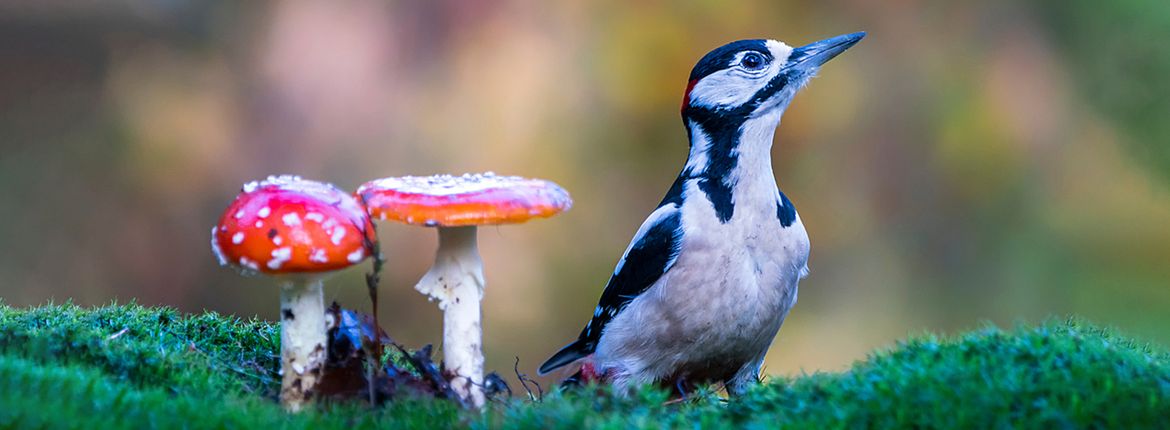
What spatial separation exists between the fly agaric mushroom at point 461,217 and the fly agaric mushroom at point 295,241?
125 millimetres

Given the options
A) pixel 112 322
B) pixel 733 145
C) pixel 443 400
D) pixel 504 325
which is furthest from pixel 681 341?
pixel 504 325

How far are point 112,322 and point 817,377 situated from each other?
247cm

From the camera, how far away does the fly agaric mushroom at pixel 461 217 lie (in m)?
2.89

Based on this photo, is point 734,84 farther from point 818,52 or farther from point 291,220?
point 291,220

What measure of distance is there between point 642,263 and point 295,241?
57.6 inches

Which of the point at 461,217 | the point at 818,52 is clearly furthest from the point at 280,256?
the point at 818,52

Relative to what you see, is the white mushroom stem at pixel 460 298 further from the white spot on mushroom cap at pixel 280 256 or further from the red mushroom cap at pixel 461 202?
the white spot on mushroom cap at pixel 280 256

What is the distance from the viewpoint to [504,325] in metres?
7.03

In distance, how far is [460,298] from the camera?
3270 millimetres

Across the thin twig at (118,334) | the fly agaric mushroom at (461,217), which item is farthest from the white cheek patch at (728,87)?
the thin twig at (118,334)

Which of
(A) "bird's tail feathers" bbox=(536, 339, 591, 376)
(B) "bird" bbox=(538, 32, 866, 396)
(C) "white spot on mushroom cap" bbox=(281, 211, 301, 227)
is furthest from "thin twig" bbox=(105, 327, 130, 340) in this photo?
(B) "bird" bbox=(538, 32, 866, 396)

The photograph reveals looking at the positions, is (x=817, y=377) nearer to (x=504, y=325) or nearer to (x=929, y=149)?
(x=504, y=325)

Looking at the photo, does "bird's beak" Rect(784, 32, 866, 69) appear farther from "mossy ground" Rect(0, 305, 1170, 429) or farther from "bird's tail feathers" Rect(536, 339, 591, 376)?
"bird's tail feathers" Rect(536, 339, 591, 376)

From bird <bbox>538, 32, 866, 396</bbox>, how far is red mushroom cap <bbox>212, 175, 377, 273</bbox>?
1247 millimetres
